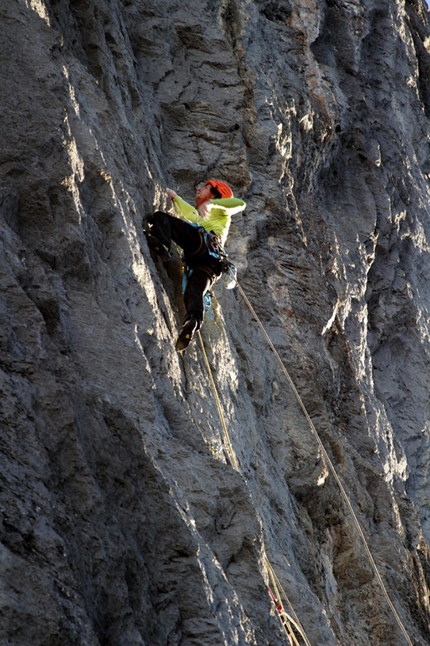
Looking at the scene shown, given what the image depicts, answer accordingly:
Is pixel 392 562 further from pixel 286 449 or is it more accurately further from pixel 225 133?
pixel 225 133

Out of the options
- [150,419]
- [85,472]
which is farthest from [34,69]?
[85,472]

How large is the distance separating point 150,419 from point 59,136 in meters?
1.68

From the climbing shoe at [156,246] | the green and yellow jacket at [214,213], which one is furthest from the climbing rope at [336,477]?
the climbing shoe at [156,246]

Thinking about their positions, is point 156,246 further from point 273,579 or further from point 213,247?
point 273,579

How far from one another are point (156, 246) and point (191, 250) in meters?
0.31

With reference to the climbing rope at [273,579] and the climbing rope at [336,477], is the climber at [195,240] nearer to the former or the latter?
the climbing rope at [273,579]

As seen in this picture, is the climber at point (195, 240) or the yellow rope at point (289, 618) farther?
the climber at point (195, 240)

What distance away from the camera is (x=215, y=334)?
6.93 m

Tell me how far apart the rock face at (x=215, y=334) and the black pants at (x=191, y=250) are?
0.16 metres

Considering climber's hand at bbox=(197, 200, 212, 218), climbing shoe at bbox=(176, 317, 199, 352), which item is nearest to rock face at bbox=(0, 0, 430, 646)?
climbing shoe at bbox=(176, 317, 199, 352)

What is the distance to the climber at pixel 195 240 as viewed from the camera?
6.24 meters

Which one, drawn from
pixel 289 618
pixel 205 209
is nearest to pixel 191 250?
pixel 205 209

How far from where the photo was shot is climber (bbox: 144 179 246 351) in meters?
6.24

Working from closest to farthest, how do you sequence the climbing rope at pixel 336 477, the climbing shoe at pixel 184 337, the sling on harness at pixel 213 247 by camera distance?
the climbing shoe at pixel 184 337 → the sling on harness at pixel 213 247 → the climbing rope at pixel 336 477
